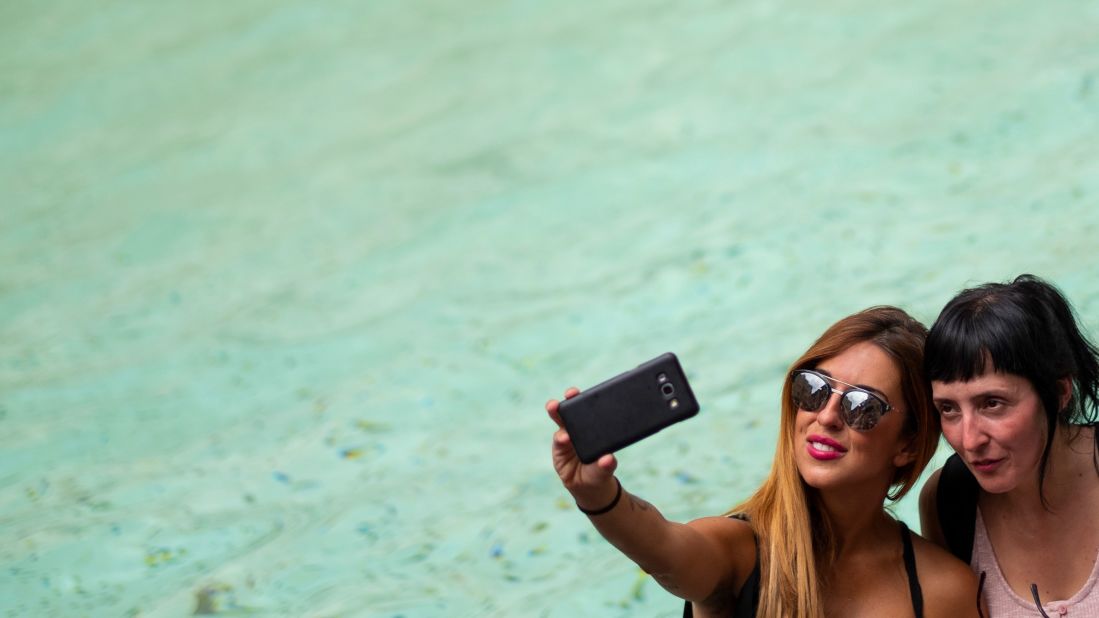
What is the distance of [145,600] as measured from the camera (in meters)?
3.84

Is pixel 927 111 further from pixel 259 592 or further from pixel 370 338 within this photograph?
pixel 259 592

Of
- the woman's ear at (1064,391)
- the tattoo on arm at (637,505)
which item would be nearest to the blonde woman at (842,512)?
the tattoo on arm at (637,505)

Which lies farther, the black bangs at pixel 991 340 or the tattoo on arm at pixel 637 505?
the black bangs at pixel 991 340

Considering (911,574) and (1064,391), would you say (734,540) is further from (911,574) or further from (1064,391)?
(1064,391)

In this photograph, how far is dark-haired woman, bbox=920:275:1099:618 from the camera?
2.10 meters

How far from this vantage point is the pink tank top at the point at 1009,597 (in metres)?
2.26

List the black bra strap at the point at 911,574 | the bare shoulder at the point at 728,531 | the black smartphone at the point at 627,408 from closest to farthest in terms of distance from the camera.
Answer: the black smartphone at the point at 627,408 < the bare shoulder at the point at 728,531 < the black bra strap at the point at 911,574

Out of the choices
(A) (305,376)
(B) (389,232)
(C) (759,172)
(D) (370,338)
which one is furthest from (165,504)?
(C) (759,172)

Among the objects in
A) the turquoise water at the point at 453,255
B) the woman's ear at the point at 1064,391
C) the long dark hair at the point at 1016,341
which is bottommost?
the turquoise water at the point at 453,255

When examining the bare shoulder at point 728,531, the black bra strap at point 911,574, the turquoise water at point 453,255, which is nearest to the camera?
the bare shoulder at point 728,531

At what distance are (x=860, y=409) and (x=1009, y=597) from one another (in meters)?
0.51

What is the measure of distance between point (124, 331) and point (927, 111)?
4.12 meters

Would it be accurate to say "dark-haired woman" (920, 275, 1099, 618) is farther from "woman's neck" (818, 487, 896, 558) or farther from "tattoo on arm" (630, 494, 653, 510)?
"tattoo on arm" (630, 494, 653, 510)

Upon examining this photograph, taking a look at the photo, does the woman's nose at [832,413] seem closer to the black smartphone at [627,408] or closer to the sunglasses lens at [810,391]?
the sunglasses lens at [810,391]
